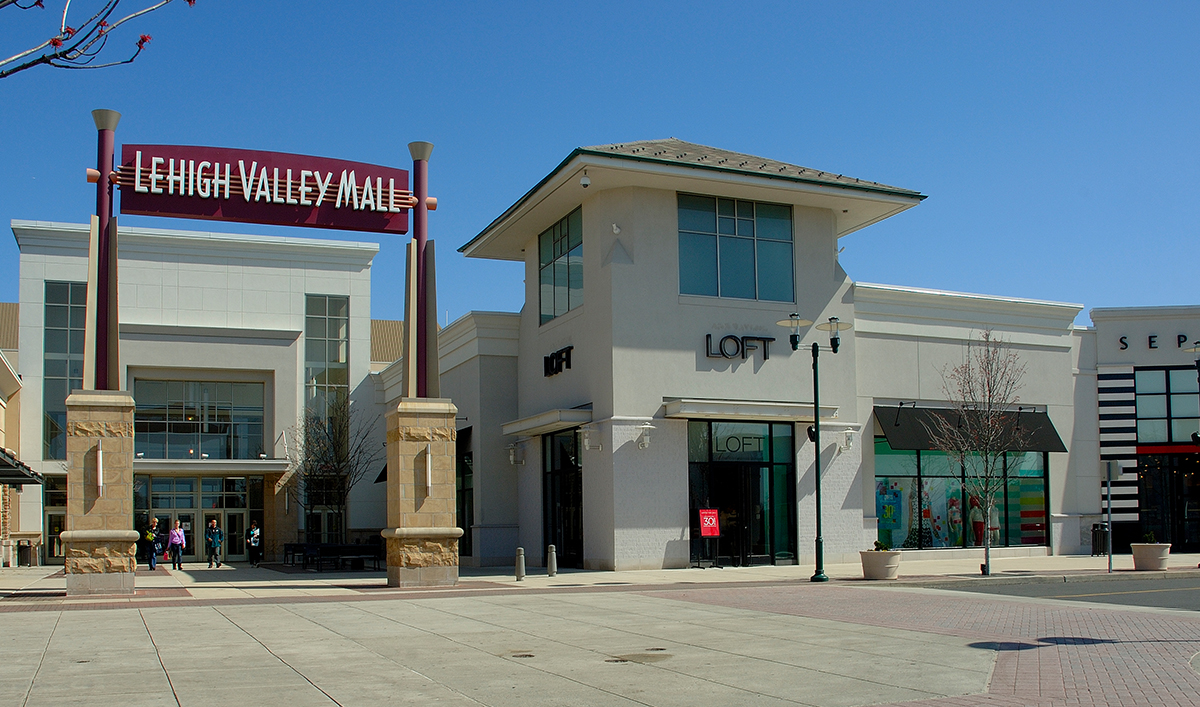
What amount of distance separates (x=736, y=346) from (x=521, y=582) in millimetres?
8899

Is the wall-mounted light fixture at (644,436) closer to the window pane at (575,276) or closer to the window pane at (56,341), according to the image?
the window pane at (575,276)

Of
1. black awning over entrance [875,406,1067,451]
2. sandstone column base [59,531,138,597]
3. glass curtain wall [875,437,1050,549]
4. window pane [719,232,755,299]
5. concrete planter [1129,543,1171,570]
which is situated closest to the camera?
sandstone column base [59,531,138,597]

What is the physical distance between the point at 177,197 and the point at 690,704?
17.8 m

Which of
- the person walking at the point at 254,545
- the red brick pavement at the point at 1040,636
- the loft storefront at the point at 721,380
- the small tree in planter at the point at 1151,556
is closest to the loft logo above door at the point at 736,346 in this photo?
the loft storefront at the point at 721,380

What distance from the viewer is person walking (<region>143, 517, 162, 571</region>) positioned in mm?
35291

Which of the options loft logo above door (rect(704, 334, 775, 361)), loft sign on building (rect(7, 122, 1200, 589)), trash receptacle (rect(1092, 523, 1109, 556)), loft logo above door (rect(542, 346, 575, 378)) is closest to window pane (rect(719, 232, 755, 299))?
loft sign on building (rect(7, 122, 1200, 589))

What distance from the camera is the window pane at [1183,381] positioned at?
1367 inches

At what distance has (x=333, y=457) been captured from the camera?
138 ft

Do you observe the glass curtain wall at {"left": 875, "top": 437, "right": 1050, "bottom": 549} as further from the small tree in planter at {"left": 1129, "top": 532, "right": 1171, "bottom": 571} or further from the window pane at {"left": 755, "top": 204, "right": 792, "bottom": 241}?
the window pane at {"left": 755, "top": 204, "right": 792, "bottom": 241}

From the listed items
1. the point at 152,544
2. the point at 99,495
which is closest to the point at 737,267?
the point at 99,495

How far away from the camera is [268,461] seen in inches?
1683

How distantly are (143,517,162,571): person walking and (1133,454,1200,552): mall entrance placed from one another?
32645 millimetres

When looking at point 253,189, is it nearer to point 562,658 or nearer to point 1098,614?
point 562,658

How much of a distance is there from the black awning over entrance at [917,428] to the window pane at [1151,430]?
4317mm
